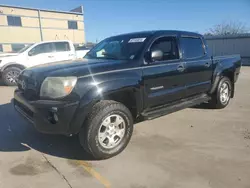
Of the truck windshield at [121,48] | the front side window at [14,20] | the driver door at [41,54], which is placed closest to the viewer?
the truck windshield at [121,48]

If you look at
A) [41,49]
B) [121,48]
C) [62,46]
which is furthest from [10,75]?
[121,48]

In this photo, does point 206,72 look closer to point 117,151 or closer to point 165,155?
point 165,155

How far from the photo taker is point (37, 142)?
4055 mm

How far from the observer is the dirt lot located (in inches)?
113

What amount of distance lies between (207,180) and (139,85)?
1620mm

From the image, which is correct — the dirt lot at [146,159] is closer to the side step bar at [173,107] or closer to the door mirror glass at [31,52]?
the side step bar at [173,107]

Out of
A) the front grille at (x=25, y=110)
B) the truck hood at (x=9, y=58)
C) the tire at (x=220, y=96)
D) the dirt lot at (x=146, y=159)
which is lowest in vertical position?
the dirt lot at (x=146, y=159)

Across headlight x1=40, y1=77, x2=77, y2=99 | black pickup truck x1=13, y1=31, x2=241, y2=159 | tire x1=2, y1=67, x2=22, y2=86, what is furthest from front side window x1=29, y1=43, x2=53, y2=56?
headlight x1=40, y1=77, x2=77, y2=99

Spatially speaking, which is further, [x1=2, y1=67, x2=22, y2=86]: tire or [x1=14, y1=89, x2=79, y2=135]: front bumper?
[x1=2, y1=67, x2=22, y2=86]: tire

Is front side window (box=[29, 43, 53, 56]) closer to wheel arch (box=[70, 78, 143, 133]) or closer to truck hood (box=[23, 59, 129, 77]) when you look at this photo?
truck hood (box=[23, 59, 129, 77])

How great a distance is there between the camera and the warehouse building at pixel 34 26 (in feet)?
96.6

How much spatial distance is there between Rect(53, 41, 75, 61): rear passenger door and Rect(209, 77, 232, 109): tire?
24.0 feet

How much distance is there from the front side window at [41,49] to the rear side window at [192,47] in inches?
298

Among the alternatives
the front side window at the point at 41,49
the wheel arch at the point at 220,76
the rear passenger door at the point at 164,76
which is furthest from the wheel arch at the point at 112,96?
the front side window at the point at 41,49
